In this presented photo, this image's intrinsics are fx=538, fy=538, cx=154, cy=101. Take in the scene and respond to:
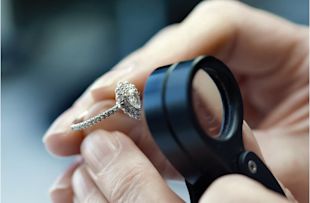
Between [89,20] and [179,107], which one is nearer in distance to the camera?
[179,107]

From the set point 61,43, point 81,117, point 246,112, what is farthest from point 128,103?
point 61,43

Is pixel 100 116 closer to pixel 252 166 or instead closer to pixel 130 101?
pixel 130 101

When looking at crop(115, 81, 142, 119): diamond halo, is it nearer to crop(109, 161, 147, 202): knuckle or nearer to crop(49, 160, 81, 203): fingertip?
crop(109, 161, 147, 202): knuckle

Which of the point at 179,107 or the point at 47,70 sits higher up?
the point at 179,107

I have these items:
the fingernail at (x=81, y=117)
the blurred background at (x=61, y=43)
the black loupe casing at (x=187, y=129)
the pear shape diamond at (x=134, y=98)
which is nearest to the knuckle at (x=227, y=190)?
the black loupe casing at (x=187, y=129)

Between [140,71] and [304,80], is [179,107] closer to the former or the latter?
[140,71]

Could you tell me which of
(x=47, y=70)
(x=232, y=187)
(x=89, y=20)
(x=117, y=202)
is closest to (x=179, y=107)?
(x=232, y=187)
